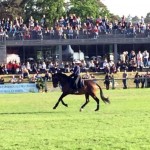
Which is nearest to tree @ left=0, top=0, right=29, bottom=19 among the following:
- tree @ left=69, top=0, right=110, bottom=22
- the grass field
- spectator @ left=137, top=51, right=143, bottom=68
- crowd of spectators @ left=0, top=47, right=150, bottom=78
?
tree @ left=69, top=0, right=110, bottom=22

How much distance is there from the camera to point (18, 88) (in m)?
42.2

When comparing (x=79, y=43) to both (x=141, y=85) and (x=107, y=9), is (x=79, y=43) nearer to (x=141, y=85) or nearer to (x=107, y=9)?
(x=141, y=85)

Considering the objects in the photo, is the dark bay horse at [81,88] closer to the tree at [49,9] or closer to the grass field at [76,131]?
the grass field at [76,131]

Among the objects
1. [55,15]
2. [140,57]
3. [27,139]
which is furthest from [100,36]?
[27,139]

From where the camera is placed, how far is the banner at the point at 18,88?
137 feet

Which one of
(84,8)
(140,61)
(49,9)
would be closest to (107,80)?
(140,61)

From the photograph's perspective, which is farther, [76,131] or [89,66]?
[89,66]

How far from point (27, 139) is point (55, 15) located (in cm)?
6132

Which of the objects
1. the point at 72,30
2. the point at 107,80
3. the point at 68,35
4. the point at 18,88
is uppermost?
the point at 72,30

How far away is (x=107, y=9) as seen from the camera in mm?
93062

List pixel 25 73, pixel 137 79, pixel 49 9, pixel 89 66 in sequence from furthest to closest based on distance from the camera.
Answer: pixel 49 9, pixel 89 66, pixel 25 73, pixel 137 79

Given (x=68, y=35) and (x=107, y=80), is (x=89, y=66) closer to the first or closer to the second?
(x=107, y=80)

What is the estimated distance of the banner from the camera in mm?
41875

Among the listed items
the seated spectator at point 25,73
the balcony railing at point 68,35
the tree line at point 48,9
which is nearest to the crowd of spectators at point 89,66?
the seated spectator at point 25,73
